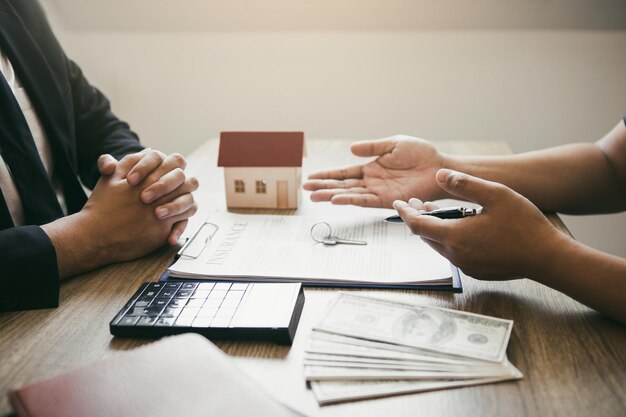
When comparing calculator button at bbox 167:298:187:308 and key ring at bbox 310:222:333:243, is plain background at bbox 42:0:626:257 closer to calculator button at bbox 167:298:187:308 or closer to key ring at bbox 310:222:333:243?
key ring at bbox 310:222:333:243

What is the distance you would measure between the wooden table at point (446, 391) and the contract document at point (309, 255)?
40 mm

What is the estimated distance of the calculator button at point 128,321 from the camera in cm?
66

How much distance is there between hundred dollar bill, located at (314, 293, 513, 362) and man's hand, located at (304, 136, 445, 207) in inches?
17.1

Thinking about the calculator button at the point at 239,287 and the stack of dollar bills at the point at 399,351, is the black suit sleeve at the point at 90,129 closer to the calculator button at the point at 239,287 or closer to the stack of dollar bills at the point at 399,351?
the calculator button at the point at 239,287

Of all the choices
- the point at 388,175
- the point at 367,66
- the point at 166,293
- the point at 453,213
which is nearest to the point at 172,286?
the point at 166,293

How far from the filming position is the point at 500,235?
2.46 ft

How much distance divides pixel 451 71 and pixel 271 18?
0.74m

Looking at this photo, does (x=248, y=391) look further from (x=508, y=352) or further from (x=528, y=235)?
(x=528, y=235)

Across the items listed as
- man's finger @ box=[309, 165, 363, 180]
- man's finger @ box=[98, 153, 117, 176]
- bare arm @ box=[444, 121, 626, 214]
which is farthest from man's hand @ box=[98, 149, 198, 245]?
bare arm @ box=[444, 121, 626, 214]

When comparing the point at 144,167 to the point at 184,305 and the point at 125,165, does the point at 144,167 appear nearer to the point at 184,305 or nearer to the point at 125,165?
the point at 125,165

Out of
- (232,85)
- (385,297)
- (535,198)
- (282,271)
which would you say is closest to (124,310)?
(282,271)

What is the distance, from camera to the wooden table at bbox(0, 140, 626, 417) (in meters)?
0.54

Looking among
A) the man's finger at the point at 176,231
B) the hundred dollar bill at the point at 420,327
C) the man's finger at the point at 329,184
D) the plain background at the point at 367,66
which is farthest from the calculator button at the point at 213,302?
the plain background at the point at 367,66

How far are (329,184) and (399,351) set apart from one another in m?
0.59
